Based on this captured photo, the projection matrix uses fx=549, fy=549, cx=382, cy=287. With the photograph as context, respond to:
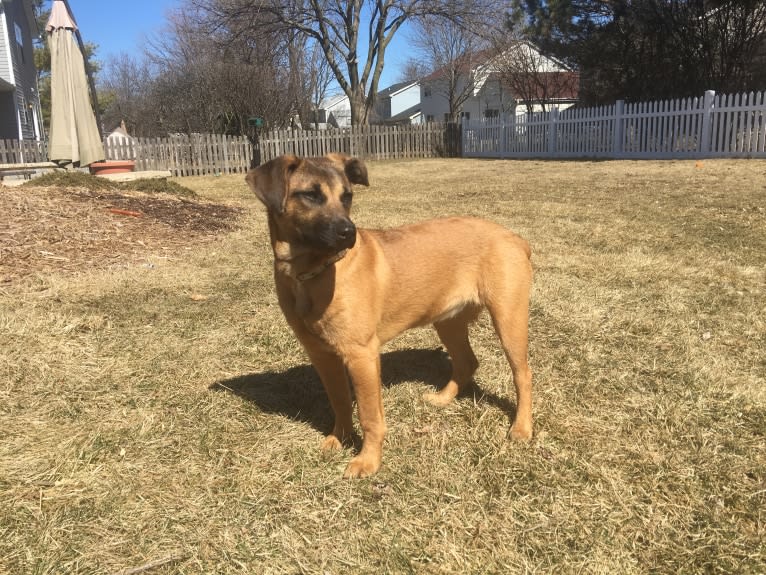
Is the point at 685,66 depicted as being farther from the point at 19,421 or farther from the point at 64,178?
the point at 19,421

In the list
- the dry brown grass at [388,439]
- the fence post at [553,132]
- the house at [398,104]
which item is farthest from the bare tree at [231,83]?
the house at [398,104]

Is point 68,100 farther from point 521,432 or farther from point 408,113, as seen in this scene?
point 408,113

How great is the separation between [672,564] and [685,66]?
81.2ft

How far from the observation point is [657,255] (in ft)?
21.3

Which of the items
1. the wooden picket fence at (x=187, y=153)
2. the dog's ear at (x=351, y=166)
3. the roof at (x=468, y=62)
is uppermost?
the roof at (x=468, y=62)

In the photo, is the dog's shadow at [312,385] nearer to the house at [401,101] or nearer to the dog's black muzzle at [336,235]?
the dog's black muzzle at [336,235]

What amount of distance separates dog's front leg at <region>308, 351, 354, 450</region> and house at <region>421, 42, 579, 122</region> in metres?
24.1

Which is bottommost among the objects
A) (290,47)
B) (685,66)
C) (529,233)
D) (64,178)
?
(529,233)

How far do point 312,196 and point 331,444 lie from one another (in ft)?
4.42

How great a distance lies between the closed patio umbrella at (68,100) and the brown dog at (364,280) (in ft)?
36.7

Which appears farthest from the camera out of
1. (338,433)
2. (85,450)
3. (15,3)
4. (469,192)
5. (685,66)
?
(15,3)

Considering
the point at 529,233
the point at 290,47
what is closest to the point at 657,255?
the point at 529,233

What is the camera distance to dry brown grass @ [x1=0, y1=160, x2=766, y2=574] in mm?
2227

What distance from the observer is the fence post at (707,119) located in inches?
646
